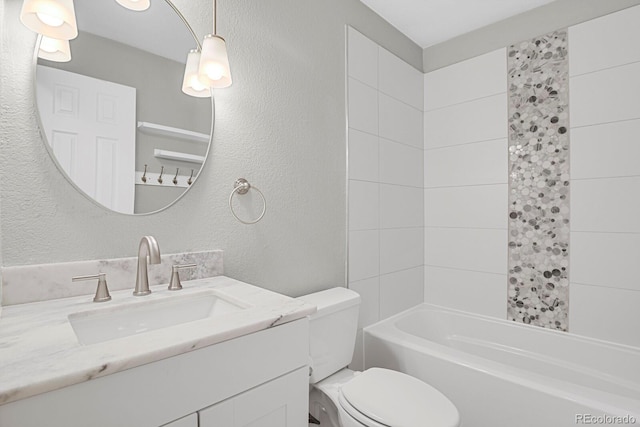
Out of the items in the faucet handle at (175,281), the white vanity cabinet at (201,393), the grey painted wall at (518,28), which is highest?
the grey painted wall at (518,28)

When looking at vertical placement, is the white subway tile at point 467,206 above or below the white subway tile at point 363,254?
above

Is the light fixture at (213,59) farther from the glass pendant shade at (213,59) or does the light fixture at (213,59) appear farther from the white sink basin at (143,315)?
the white sink basin at (143,315)

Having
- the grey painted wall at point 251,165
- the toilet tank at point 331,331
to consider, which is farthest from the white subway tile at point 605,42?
the toilet tank at point 331,331

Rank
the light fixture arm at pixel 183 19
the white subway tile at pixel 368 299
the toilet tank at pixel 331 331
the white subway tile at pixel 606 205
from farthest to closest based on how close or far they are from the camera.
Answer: the white subway tile at pixel 368 299, the white subway tile at pixel 606 205, the toilet tank at pixel 331 331, the light fixture arm at pixel 183 19

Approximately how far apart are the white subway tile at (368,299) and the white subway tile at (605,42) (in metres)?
1.78

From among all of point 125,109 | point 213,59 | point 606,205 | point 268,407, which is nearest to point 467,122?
point 606,205

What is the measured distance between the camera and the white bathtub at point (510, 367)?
1310 mm

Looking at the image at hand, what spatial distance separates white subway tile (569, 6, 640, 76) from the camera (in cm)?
180

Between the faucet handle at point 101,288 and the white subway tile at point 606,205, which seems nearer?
the faucet handle at point 101,288

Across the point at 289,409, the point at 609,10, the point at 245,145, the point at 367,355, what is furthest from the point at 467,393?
the point at 609,10

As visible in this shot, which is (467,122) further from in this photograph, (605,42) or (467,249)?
(467,249)

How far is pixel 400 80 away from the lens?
238 cm

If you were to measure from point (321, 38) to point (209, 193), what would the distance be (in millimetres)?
1111

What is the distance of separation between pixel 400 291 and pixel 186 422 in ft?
6.15
